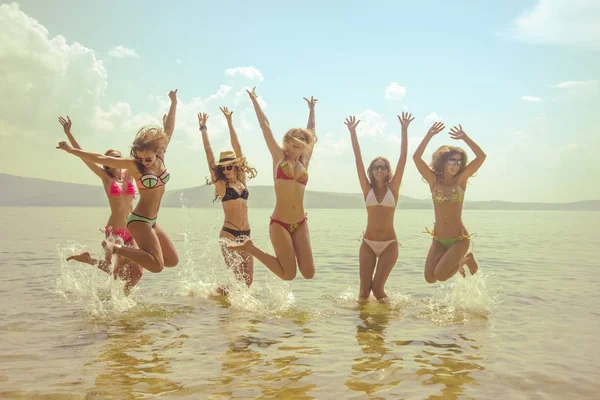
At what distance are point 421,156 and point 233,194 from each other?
322 cm

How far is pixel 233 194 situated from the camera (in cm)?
900

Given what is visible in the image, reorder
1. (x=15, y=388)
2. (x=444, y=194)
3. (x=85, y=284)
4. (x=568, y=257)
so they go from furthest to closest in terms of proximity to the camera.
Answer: (x=568, y=257) < (x=85, y=284) < (x=444, y=194) < (x=15, y=388)

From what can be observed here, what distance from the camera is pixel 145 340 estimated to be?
6.57 metres

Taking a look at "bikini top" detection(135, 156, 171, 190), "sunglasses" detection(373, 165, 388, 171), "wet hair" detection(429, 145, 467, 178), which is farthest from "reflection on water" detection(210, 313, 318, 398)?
"wet hair" detection(429, 145, 467, 178)

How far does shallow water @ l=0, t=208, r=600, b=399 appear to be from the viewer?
495cm

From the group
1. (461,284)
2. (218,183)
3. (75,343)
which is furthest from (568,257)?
(75,343)

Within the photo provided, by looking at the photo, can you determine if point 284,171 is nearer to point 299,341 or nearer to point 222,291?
point 299,341

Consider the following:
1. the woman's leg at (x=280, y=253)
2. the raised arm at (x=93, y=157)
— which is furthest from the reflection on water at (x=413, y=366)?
the raised arm at (x=93, y=157)

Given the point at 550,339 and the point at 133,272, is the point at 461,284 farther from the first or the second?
the point at 133,272

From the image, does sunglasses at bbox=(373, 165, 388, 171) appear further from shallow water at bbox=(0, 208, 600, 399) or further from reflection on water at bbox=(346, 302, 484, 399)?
reflection on water at bbox=(346, 302, 484, 399)

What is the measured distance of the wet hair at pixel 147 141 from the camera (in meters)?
7.34

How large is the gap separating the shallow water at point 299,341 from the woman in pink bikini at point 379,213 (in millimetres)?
441

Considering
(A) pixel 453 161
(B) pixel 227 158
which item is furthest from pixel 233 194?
(A) pixel 453 161

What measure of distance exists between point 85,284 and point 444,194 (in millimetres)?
7370
